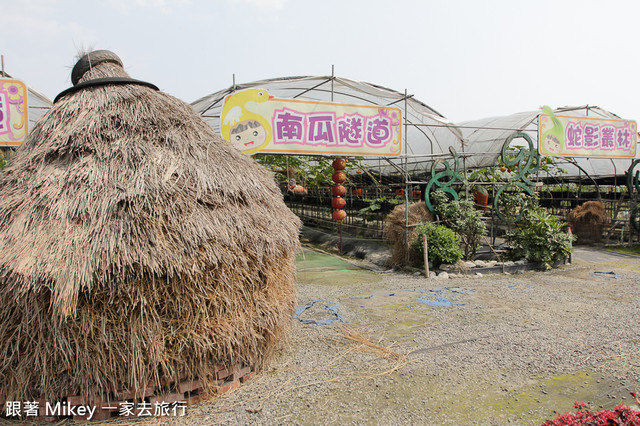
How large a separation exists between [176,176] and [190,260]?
35.8 inches

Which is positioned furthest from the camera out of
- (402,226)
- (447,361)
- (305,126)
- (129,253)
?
(402,226)

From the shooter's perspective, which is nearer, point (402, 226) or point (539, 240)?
point (539, 240)

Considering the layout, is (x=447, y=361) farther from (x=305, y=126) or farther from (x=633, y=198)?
(x=633, y=198)

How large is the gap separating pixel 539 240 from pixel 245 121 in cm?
746

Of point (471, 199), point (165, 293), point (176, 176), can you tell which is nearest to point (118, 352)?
point (165, 293)

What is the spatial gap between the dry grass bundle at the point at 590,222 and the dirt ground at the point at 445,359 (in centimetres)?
653

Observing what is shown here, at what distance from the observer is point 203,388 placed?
3619mm

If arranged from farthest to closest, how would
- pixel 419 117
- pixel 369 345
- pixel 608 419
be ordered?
pixel 419 117 → pixel 369 345 → pixel 608 419

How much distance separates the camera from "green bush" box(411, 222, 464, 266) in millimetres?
8993

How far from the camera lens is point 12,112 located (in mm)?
7402

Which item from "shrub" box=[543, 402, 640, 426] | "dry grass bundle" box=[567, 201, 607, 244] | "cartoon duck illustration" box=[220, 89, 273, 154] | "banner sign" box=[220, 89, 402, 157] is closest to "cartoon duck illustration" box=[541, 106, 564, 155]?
"dry grass bundle" box=[567, 201, 607, 244]

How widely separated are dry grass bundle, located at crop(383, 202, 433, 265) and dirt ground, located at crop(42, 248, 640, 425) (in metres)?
2.09

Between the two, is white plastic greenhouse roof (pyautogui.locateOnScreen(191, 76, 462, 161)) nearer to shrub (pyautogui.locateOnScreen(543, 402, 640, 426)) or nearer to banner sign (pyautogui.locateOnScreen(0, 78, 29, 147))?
banner sign (pyautogui.locateOnScreen(0, 78, 29, 147))

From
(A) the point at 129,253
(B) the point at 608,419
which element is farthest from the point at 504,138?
(A) the point at 129,253
